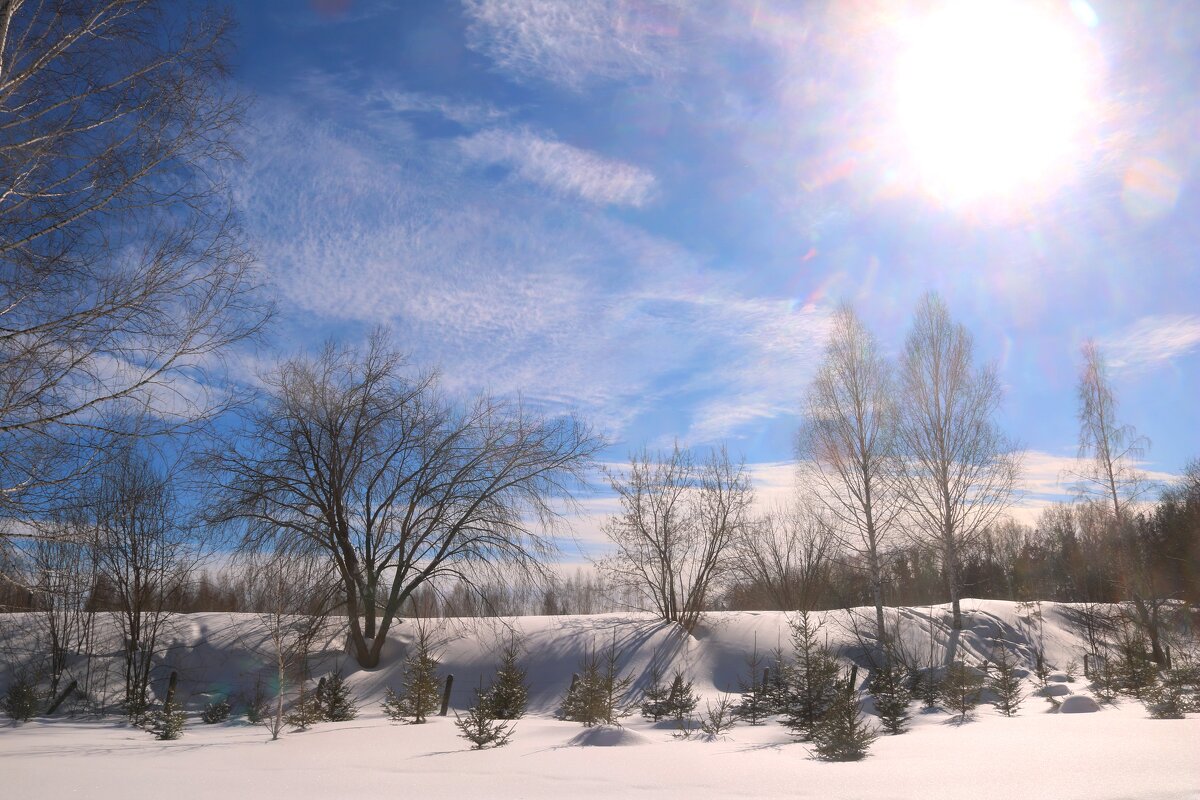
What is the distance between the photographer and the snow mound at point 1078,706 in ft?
44.3

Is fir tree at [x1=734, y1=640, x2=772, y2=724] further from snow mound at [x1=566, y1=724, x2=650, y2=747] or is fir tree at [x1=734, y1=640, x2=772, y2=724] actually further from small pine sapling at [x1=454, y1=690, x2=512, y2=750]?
small pine sapling at [x1=454, y1=690, x2=512, y2=750]

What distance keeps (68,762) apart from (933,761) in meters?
10.6

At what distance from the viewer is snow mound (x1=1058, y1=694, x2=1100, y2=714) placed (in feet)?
44.3

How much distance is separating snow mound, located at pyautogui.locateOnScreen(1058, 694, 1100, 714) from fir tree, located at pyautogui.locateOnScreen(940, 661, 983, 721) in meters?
1.54

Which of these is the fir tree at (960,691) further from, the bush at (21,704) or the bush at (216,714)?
the bush at (21,704)

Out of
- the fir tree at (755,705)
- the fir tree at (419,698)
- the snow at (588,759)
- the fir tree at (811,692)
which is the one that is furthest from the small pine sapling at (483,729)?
the fir tree at (755,705)

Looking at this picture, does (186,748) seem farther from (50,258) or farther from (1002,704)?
(1002,704)

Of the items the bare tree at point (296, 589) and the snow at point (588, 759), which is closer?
the snow at point (588, 759)

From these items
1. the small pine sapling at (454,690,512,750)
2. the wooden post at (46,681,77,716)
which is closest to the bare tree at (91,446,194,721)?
the wooden post at (46,681,77,716)

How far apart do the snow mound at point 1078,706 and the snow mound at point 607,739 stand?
27.7 feet

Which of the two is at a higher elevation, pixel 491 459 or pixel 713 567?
pixel 491 459

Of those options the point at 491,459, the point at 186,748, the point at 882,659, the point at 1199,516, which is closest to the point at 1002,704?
the point at 882,659

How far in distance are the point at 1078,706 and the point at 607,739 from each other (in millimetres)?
A: 9412

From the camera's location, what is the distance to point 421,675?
550 inches
